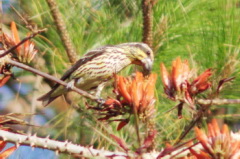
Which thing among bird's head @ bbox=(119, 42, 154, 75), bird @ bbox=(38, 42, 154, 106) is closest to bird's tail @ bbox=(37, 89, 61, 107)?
bird @ bbox=(38, 42, 154, 106)

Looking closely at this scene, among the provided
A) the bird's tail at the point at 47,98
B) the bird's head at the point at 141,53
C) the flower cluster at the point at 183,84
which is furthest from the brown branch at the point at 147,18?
the flower cluster at the point at 183,84

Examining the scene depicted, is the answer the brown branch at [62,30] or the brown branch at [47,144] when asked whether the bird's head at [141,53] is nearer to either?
the brown branch at [62,30]

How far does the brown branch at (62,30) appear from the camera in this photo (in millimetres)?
1729

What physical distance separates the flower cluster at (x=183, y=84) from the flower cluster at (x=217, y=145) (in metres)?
0.24

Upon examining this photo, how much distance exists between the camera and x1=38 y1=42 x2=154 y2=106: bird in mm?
2014

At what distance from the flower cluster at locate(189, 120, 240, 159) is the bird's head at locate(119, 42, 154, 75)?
103 centimetres

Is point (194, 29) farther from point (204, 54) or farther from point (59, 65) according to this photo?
point (59, 65)

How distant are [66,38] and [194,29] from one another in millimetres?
482

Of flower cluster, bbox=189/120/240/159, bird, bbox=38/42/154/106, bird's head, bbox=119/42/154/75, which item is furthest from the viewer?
bird, bbox=38/42/154/106

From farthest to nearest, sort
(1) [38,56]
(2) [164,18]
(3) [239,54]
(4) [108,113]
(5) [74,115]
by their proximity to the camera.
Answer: (1) [38,56]
(5) [74,115]
(2) [164,18]
(3) [239,54]
(4) [108,113]

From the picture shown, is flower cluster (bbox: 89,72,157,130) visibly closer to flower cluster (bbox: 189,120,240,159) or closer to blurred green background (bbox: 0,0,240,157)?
flower cluster (bbox: 189,120,240,159)

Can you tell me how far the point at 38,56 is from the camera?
2213 mm

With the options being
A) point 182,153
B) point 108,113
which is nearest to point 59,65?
point 108,113

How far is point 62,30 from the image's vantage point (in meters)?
1.81
